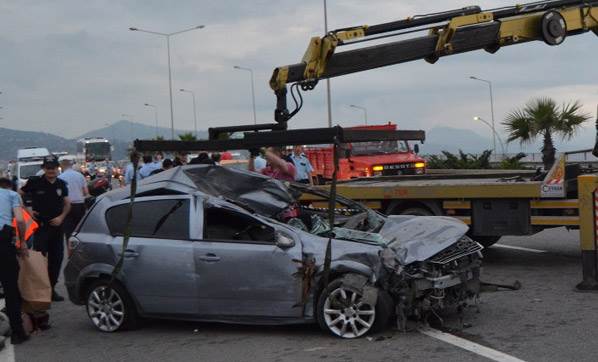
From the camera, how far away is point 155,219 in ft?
23.6

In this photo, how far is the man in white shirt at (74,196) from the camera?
10977 mm

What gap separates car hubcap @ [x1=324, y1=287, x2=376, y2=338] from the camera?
6.43 m

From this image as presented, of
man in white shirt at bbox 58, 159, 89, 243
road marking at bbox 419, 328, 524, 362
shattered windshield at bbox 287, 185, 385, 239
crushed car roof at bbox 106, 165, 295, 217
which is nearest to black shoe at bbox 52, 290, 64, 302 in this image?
man in white shirt at bbox 58, 159, 89, 243

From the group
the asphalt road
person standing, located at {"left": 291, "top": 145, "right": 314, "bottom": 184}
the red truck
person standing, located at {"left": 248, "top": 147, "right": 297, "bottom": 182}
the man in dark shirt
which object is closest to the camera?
the asphalt road

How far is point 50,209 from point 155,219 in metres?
2.38

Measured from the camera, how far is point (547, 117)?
68.0 feet

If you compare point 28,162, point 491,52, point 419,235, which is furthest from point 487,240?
point 28,162

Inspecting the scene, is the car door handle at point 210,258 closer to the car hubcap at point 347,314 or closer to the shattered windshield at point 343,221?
the shattered windshield at point 343,221

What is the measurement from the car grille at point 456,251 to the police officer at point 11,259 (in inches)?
162

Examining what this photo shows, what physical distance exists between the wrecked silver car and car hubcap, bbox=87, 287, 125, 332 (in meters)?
0.01

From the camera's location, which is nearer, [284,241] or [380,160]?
[284,241]

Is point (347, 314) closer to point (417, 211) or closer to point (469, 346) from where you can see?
point (469, 346)

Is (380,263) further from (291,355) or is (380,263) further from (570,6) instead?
(570,6)

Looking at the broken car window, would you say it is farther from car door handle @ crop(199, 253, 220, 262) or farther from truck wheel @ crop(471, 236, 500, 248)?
truck wheel @ crop(471, 236, 500, 248)
